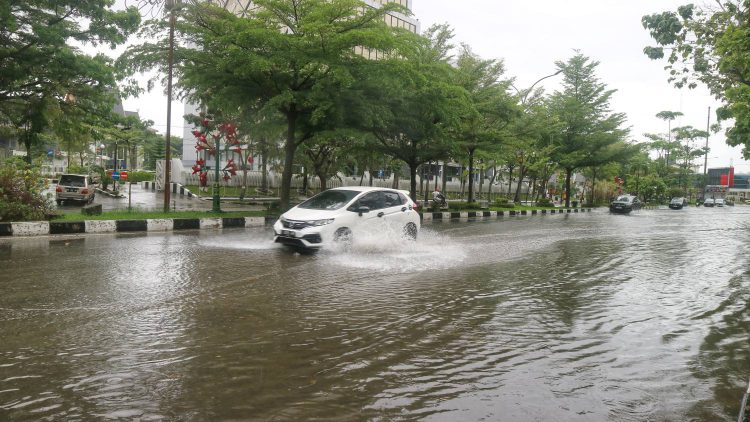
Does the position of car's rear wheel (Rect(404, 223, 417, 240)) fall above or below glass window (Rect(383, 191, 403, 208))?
below

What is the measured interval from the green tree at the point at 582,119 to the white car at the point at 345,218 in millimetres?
31720

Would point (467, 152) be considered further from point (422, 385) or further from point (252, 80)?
point (422, 385)

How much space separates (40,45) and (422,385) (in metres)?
22.2

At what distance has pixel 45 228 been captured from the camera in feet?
40.7

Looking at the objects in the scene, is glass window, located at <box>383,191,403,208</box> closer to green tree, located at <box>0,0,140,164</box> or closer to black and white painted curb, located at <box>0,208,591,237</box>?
black and white painted curb, located at <box>0,208,591,237</box>

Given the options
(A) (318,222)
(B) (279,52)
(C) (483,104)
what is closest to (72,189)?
(B) (279,52)

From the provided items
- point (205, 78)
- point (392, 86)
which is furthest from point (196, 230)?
point (392, 86)

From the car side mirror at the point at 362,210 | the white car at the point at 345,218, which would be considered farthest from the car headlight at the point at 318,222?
the car side mirror at the point at 362,210

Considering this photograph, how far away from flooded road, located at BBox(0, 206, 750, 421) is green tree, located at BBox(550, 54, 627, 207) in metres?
34.0

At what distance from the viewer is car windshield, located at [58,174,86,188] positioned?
22791 mm

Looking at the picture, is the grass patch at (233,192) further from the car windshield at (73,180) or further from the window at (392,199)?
the window at (392,199)

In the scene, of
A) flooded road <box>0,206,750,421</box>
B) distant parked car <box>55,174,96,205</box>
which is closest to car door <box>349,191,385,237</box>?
flooded road <box>0,206,750,421</box>

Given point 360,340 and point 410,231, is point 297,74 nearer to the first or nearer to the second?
point 410,231

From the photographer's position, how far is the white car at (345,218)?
33.4 feet
